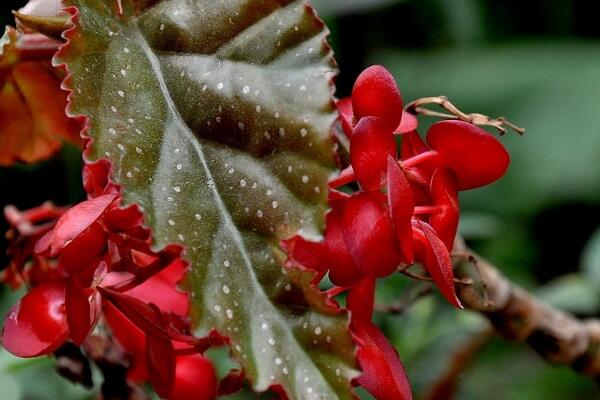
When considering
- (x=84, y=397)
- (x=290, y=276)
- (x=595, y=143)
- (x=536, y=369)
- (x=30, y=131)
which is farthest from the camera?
(x=595, y=143)

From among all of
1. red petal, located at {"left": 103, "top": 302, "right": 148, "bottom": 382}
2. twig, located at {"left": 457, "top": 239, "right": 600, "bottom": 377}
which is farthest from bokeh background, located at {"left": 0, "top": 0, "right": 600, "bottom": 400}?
red petal, located at {"left": 103, "top": 302, "right": 148, "bottom": 382}

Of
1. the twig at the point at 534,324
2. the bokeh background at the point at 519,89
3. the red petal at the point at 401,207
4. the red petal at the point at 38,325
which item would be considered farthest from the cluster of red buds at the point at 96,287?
the bokeh background at the point at 519,89

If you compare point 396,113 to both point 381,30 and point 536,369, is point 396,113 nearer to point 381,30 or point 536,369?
point 536,369

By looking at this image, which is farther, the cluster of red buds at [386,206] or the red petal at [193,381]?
the red petal at [193,381]

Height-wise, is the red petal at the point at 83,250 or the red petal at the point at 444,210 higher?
the red petal at the point at 83,250

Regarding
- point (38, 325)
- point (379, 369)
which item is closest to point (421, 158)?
point (379, 369)

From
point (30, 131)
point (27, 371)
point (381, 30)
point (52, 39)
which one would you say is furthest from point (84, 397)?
point (381, 30)

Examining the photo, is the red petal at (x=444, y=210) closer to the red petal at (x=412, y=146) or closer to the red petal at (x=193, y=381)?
the red petal at (x=412, y=146)
